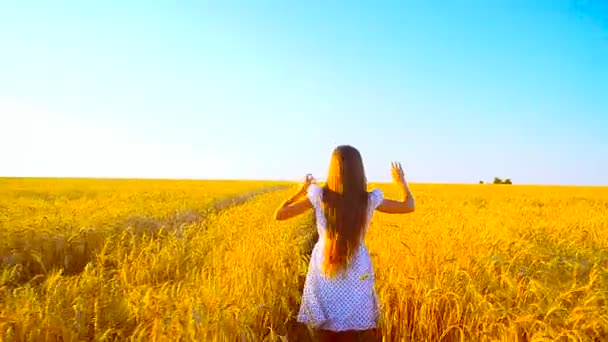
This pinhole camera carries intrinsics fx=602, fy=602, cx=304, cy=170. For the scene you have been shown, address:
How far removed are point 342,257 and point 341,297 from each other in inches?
11.2

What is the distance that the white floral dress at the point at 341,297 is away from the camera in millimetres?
4172

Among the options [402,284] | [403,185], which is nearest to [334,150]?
[403,185]

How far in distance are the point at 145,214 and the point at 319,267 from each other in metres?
7.50

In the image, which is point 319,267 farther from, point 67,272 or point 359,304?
point 67,272

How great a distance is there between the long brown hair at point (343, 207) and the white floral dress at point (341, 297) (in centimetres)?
7

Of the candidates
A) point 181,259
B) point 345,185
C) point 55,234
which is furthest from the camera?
point 55,234

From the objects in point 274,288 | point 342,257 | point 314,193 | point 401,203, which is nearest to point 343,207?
point 314,193

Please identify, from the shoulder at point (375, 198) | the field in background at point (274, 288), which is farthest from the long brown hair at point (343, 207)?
the field in background at point (274, 288)

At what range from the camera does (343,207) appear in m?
4.11

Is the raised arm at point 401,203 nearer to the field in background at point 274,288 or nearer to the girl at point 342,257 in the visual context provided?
the girl at point 342,257

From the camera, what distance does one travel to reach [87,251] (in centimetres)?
828

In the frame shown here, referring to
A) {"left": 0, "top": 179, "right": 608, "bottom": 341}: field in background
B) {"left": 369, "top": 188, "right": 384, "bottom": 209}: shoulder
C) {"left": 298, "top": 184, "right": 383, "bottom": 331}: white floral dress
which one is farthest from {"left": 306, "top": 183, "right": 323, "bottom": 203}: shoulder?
{"left": 0, "top": 179, "right": 608, "bottom": 341}: field in background

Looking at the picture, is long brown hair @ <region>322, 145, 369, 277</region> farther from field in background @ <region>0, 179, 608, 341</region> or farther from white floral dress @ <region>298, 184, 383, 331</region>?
field in background @ <region>0, 179, 608, 341</region>

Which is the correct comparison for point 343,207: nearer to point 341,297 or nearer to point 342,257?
point 342,257
